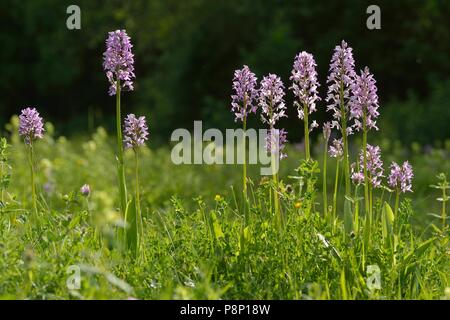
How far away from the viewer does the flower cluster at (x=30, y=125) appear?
12.5ft

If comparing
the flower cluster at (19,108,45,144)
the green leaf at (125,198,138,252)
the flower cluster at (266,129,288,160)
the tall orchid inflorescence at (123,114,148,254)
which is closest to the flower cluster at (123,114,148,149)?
the tall orchid inflorescence at (123,114,148,254)

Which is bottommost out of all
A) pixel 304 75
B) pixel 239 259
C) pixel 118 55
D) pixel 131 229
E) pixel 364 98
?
pixel 239 259

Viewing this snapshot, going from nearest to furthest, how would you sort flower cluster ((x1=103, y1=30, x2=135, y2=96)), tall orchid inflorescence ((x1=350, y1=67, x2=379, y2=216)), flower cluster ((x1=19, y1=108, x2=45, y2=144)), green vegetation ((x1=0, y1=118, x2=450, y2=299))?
green vegetation ((x1=0, y1=118, x2=450, y2=299)), tall orchid inflorescence ((x1=350, y1=67, x2=379, y2=216)), flower cluster ((x1=103, y1=30, x2=135, y2=96)), flower cluster ((x1=19, y1=108, x2=45, y2=144))

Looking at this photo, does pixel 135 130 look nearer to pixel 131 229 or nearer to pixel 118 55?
pixel 118 55

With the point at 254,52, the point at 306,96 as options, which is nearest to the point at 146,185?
the point at 306,96

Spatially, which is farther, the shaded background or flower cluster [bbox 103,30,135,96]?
the shaded background

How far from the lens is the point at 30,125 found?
12.6ft

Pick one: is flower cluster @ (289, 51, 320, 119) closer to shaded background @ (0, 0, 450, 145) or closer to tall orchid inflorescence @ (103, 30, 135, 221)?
tall orchid inflorescence @ (103, 30, 135, 221)

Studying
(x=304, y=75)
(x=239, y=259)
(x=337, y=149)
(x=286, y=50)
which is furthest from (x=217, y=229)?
(x=286, y=50)

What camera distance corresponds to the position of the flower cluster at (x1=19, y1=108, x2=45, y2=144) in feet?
12.5

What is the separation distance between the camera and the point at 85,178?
303 inches

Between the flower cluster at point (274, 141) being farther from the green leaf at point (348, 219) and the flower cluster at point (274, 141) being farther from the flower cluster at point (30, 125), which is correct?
the flower cluster at point (30, 125)

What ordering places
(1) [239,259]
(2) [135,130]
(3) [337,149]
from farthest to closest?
(3) [337,149]
(2) [135,130]
(1) [239,259]

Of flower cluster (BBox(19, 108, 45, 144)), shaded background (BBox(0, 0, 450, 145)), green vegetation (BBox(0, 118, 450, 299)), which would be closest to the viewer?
green vegetation (BBox(0, 118, 450, 299))
